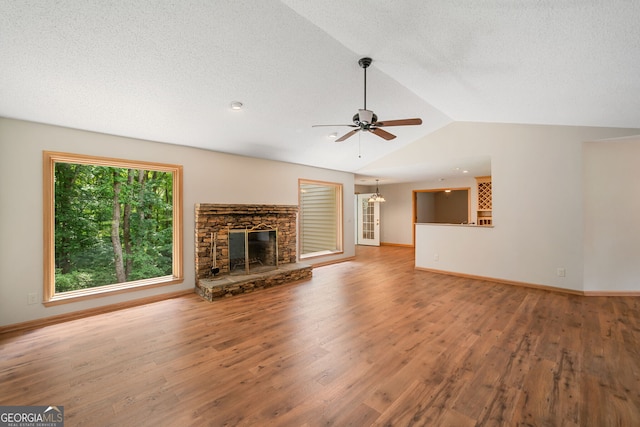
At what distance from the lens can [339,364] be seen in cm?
227

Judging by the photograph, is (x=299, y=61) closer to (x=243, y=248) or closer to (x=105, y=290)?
(x=243, y=248)

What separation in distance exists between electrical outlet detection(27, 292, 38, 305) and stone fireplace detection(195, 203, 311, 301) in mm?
1825

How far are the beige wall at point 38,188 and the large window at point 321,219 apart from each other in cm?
277

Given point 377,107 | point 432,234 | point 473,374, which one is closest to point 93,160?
point 377,107

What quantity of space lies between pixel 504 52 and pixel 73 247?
19.5 ft

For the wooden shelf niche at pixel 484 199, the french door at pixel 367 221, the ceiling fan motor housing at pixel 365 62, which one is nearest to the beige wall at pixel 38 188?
the ceiling fan motor housing at pixel 365 62

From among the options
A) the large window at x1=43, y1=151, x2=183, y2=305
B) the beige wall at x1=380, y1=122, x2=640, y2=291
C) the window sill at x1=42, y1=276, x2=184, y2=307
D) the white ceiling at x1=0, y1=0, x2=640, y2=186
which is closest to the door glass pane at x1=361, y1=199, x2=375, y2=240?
the beige wall at x1=380, y1=122, x2=640, y2=291

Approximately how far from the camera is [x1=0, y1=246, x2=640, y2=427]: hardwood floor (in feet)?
5.69

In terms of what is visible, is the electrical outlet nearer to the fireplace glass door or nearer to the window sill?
the window sill

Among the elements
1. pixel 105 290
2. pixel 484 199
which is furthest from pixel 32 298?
pixel 484 199

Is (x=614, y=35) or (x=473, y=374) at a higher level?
(x=614, y=35)

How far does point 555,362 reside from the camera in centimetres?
229

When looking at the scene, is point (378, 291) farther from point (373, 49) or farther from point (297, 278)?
point (373, 49)

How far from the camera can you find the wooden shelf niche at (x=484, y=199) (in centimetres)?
780
